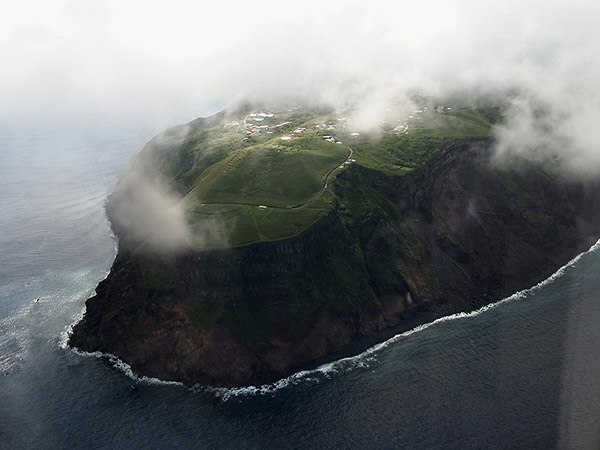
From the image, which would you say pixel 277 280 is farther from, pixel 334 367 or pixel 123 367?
pixel 123 367

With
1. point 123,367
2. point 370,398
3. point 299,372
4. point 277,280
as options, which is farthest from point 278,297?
→ point 123,367

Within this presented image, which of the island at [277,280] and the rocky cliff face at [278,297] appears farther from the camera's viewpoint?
the island at [277,280]

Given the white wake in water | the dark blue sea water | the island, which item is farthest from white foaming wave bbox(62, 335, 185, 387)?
the island

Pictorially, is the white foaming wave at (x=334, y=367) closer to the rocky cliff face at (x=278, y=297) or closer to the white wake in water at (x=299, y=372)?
the white wake in water at (x=299, y=372)

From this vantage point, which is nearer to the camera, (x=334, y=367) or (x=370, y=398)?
(x=370, y=398)

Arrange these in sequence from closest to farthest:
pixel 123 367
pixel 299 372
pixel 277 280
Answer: pixel 299 372 → pixel 123 367 → pixel 277 280

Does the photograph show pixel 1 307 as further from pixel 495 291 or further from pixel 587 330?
pixel 587 330

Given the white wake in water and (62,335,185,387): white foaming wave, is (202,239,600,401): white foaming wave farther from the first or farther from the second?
(62,335,185,387): white foaming wave

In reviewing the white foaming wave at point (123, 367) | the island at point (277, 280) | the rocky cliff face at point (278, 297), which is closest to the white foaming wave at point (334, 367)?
the island at point (277, 280)

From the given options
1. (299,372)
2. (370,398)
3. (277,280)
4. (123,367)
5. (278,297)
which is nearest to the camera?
(370,398)

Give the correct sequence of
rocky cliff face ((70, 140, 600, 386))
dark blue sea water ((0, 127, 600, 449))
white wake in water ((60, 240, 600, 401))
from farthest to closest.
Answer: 1. rocky cliff face ((70, 140, 600, 386))
2. white wake in water ((60, 240, 600, 401))
3. dark blue sea water ((0, 127, 600, 449))

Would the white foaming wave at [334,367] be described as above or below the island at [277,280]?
below

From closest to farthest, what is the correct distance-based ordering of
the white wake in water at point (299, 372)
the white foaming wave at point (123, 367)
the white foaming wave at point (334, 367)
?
the white foaming wave at point (334, 367)
the white wake in water at point (299, 372)
the white foaming wave at point (123, 367)
